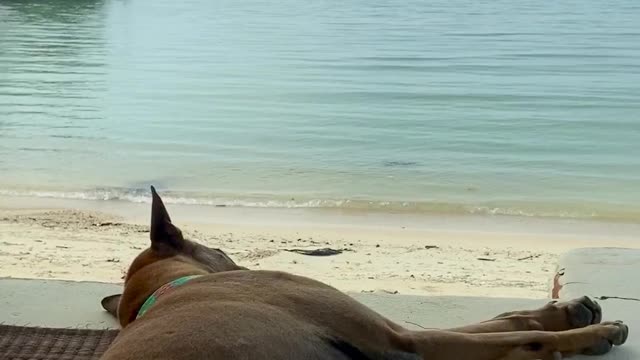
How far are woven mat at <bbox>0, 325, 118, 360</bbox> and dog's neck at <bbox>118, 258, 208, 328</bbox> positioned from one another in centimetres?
29

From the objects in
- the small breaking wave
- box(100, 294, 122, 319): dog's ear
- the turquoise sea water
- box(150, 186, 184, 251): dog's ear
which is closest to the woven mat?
box(100, 294, 122, 319): dog's ear

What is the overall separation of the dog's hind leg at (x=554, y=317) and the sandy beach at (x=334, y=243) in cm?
216

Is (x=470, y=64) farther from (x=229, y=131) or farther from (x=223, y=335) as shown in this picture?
(x=223, y=335)

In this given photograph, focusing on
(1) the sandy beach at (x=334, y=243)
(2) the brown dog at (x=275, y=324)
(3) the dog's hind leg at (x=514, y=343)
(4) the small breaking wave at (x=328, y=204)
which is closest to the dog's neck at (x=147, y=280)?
(2) the brown dog at (x=275, y=324)

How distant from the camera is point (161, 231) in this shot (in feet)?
12.2

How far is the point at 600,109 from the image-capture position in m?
15.8

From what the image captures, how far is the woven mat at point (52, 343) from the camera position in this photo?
12.5 ft

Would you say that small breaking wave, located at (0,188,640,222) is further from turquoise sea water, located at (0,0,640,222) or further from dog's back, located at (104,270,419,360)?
dog's back, located at (104,270,419,360)

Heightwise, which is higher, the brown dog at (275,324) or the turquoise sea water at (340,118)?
the brown dog at (275,324)

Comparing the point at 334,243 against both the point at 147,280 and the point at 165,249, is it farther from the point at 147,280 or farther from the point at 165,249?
the point at 147,280

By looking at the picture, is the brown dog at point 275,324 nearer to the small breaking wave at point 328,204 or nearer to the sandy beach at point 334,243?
the sandy beach at point 334,243

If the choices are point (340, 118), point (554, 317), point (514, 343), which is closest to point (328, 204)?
point (340, 118)

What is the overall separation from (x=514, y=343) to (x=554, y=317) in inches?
13.9

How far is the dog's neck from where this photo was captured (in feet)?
11.5
